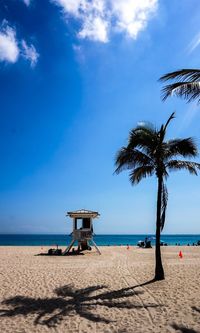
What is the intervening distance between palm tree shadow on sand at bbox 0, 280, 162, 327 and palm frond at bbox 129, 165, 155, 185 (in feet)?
16.0

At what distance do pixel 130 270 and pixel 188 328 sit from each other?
9791 mm

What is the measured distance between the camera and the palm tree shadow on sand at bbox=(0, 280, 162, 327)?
8914 mm

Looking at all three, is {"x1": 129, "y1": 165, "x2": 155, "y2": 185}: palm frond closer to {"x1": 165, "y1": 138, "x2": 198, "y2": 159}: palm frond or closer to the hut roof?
{"x1": 165, "y1": 138, "x2": 198, "y2": 159}: palm frond

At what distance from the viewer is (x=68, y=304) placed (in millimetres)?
10180

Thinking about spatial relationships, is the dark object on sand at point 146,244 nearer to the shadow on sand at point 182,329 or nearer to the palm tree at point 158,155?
the palm tree at point 158,155

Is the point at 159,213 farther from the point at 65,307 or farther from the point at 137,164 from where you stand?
the point at 65,307

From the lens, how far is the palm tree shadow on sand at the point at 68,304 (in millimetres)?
8914

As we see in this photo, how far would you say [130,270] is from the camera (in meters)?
17.3

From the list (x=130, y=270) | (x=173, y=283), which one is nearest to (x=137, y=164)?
(x=173, y=283)

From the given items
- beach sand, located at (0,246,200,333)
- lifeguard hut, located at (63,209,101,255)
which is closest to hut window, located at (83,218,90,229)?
lifeguard hut, located at (63,209,101,255)

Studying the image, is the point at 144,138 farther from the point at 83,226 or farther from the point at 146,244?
Result: the point at 146,244

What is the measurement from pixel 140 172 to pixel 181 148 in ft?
6.71

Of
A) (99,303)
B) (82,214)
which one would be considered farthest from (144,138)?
(82,214)

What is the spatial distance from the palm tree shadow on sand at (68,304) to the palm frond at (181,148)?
586 centimetres
